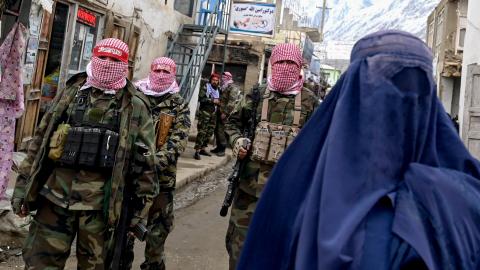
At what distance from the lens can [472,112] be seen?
8.65 m

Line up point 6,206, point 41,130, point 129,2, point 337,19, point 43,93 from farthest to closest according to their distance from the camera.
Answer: point 337,19 < point 129,2 < point 43,93 < point 6,206 < point 41,130

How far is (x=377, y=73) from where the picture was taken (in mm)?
1300

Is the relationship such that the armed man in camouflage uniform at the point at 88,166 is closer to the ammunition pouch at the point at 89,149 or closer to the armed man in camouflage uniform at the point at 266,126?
the ammunition pouch at the point at 89,149

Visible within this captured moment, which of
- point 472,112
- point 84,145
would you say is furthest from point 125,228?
point 472,112

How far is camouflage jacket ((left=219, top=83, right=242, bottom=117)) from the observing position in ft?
35.6

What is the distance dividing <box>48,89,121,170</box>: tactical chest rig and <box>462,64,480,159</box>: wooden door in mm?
7237

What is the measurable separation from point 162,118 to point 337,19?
96457 mm

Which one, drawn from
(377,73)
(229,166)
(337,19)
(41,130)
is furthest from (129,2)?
(337,19)

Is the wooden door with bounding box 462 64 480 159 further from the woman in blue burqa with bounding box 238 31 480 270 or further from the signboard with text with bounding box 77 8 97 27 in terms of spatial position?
the woman in blue burqa with bounding box 238 31 480 270

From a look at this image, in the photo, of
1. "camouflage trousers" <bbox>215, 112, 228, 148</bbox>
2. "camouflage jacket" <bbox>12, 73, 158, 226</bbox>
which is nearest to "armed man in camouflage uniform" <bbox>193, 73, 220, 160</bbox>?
"camouflage trousers" <bbox>215, 112, 228, 148</bbox>

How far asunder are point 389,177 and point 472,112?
8207 millimetres

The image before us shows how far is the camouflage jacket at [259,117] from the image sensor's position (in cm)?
346

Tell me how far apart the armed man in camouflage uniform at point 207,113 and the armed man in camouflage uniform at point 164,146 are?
590 centimetres

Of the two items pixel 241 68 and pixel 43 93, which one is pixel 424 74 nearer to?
pixel 43 93
